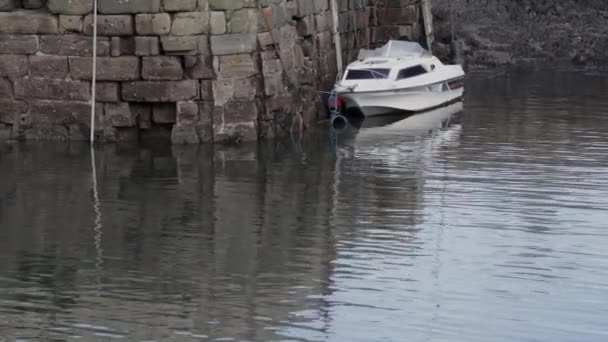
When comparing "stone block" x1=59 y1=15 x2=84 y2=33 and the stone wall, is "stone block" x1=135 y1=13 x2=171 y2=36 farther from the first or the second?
"stone block" x1=59 y1=15 x2=84 y2=33

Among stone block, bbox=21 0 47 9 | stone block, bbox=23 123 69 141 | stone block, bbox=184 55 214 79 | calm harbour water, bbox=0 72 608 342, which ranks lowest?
calm harbour water, bbox=0 72 608 342

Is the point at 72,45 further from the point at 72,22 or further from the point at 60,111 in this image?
the point at 60,111

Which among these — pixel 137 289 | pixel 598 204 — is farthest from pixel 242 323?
pixel 598 204

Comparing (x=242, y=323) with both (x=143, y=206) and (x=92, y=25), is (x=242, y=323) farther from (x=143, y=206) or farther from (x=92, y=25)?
(x=92, y=25)

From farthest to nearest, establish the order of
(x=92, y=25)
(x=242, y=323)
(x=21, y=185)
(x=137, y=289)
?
(x=92, y=25), (x=21, y=185), (x=137, y=289), (x=242, y=323)

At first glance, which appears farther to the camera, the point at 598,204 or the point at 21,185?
the point at 21,185

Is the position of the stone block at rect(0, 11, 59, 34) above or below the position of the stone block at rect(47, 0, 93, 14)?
below

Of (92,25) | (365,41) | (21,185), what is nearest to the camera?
(21,185)

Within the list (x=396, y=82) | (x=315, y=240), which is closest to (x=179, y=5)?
(x=396, y=82)

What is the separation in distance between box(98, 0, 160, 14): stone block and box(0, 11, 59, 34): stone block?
897 mm

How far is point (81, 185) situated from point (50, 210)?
6.00 feet

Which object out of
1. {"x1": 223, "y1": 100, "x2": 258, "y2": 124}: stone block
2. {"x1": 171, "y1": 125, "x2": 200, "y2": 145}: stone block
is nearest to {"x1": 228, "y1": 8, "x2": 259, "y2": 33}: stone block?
{"x1": 223, "y1": 100, "x2": 258, "y2": 124}: stone block

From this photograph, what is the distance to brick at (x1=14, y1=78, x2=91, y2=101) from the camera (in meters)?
24.4

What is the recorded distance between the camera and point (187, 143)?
80.5 feet
